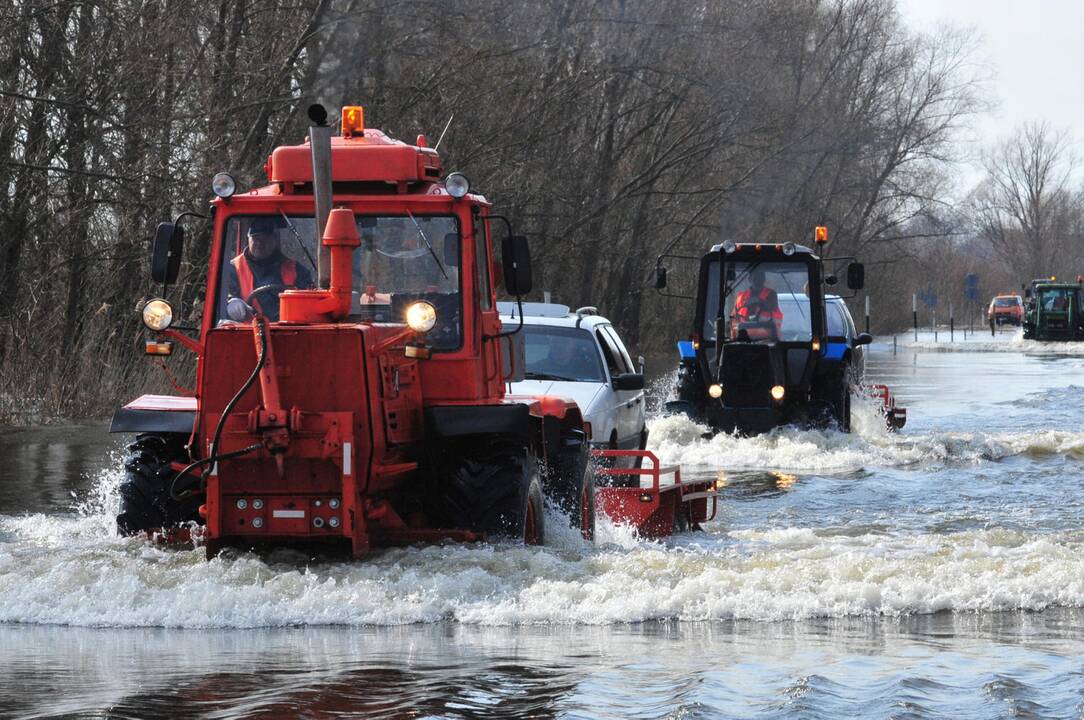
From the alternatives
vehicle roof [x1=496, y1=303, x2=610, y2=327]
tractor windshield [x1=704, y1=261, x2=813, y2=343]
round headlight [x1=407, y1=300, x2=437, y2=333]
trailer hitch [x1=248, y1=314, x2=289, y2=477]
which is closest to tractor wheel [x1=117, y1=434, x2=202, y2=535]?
trailer hitch [x1=248, y1=314, x2=289, y2=477]

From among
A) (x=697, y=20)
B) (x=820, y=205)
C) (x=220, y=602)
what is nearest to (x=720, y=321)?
(x=220, y=602)

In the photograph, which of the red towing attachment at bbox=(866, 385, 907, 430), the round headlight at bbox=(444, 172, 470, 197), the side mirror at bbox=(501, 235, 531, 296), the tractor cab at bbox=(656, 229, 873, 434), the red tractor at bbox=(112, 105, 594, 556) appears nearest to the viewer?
A: the red tractor at bbox=(112, 105, 594, 556)

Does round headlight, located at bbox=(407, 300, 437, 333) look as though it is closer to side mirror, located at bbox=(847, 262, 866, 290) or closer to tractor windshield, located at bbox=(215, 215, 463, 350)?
tractor windshield, located at bbox=(215, 215, 463, 350)

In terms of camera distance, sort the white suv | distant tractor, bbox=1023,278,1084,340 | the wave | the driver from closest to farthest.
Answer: the wave
the white suv
the driver
distant tractor, bbox=1023,278,1084,340

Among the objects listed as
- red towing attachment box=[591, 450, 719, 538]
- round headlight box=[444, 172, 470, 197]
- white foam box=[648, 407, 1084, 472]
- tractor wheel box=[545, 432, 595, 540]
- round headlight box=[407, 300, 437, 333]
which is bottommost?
white foam box=[648, 407, 1084, 472]

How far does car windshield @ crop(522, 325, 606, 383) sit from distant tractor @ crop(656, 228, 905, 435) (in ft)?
18.8

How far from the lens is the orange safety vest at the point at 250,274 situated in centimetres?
1045

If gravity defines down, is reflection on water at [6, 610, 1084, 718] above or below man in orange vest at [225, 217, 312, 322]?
below

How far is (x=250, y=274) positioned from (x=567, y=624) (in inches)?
114

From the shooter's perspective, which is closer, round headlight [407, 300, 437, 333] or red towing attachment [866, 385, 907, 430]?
round headlight [407, 300, 437, 333]

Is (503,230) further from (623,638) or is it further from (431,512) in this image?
(623,638)

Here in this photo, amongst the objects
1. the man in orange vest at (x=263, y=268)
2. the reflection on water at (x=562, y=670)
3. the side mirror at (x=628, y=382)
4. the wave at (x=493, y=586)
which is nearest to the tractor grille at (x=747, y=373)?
the side mirror at (x=628, y=382)

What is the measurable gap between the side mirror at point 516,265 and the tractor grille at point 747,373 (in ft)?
36.8

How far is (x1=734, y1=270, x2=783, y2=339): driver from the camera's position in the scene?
22.1 metres
